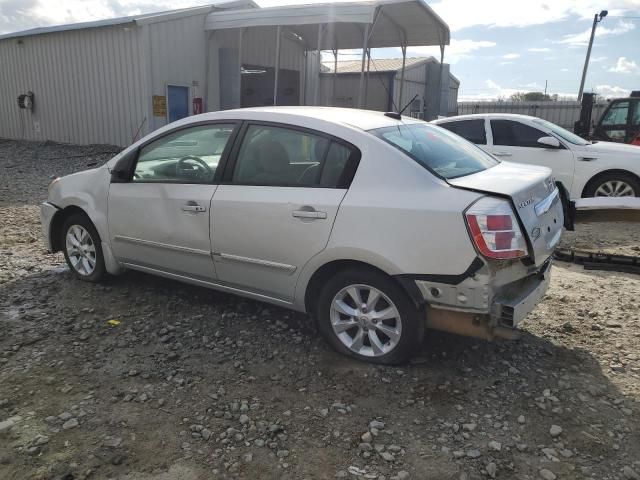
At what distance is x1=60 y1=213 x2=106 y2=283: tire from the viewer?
4.60 meters

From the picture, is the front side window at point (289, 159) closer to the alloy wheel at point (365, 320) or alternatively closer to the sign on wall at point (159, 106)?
the alloy wheel at point (365, 320)

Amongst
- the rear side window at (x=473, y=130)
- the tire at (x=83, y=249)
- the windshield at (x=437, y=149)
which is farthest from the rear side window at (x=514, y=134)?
the tire at (x=83, y=249)

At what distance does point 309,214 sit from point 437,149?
102 cm

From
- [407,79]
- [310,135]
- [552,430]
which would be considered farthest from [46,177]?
[407,79]

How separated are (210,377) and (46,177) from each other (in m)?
10.2

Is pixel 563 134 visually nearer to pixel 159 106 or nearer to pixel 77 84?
pixel 159 106

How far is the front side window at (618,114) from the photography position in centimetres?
1098

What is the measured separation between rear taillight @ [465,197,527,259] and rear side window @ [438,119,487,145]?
17.5ft

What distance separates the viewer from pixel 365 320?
3.28 metres

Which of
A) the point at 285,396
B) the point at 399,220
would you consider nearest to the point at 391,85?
the point at 399,220

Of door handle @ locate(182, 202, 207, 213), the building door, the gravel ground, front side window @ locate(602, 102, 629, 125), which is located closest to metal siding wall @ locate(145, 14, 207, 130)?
the building door

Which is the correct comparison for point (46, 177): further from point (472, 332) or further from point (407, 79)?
point (407, 79)

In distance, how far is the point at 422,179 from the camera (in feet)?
10.0

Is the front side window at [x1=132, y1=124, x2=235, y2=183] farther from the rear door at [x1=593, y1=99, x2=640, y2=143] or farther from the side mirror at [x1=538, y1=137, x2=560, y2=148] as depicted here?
the rear door at [x1=593, y1=99, x2=640, y2=143]
